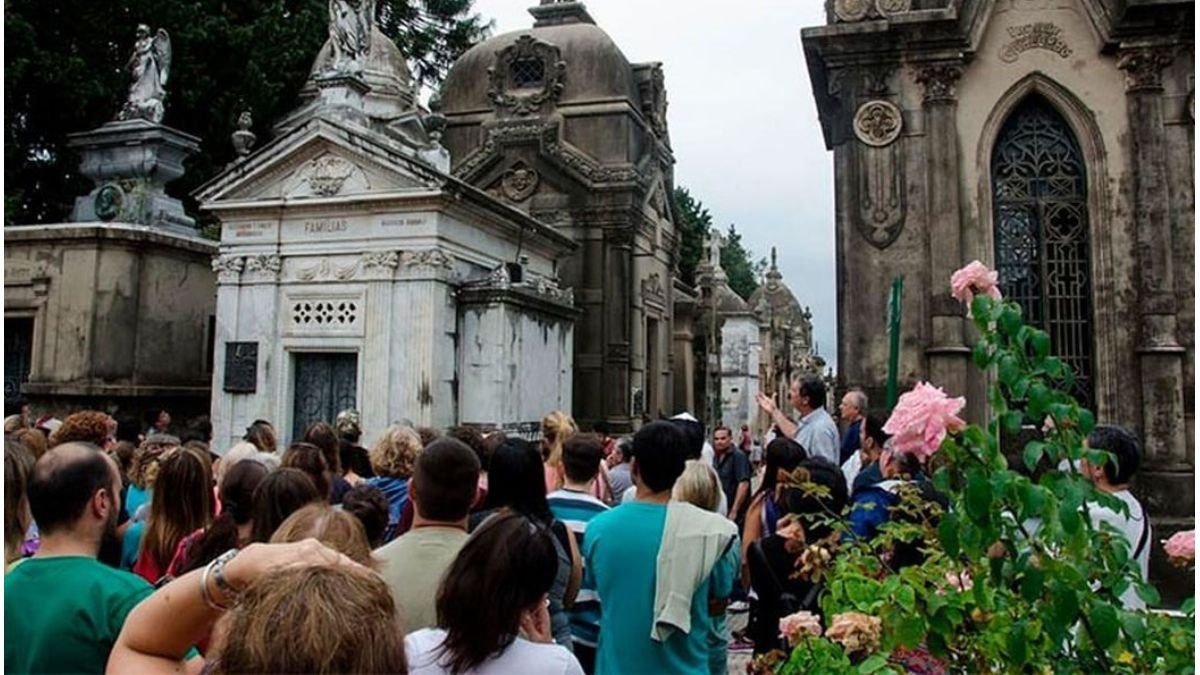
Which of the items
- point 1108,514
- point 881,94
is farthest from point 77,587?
point 881,94

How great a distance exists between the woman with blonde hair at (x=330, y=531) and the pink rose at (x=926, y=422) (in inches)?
67.5

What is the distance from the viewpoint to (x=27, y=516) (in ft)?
10.8

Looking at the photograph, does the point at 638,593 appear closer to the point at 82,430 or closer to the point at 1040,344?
the point at 1040,344

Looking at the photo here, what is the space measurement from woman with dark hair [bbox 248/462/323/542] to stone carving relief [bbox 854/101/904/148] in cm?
858

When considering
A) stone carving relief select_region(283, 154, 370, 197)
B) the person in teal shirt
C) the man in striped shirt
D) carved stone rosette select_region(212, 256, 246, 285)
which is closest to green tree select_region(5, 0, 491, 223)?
carved stone rosette select_region(212, 256, 246, 285)

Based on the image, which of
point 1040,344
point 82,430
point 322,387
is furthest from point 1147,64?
point 322,387

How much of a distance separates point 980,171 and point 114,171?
14247 millimetres

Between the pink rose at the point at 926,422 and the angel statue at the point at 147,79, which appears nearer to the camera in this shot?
the pink rose at the point at 926,422

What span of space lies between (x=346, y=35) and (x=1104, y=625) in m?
16.4

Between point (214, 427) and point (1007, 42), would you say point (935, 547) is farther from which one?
point (214, 427)

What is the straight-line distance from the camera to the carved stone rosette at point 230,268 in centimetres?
1427

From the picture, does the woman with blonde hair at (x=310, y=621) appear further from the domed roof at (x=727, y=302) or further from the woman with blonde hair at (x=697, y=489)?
the domed roof at (x=727, y=302)

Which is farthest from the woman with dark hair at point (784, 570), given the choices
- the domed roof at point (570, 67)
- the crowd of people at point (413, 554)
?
the domed roof at point (570, 67)

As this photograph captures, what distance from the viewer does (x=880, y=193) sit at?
34.7ft
